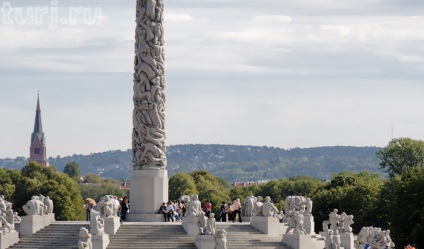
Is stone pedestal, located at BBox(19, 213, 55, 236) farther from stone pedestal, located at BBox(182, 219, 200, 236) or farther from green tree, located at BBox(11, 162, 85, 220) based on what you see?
green tree, located at BBox(11, 162, 85, 220)

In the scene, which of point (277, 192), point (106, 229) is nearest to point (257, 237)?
point (106, 229)

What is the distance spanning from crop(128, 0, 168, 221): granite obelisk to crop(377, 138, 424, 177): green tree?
61.3m

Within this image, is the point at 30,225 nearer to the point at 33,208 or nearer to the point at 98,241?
the point at 33,208

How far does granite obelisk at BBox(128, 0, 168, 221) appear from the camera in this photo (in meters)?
68.4

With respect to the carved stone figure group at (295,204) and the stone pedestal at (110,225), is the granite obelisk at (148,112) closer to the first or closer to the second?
the stone pedestal at (110,225)

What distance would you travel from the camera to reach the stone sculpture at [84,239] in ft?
197

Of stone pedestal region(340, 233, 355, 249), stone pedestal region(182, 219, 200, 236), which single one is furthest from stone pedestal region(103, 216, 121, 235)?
stone pedestal region(340, 233, 355, 249)

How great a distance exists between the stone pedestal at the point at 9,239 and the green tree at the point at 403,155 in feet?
221

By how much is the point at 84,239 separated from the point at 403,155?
7196 centimetres

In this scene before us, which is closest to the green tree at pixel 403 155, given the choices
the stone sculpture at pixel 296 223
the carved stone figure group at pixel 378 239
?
the stone sculpture at pixel 296 223

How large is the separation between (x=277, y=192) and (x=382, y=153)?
40.5 meters

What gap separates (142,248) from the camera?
6238cm

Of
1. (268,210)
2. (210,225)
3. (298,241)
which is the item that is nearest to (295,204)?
(268,210)

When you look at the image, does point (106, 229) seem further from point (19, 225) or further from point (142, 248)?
→ point (19, 225)
